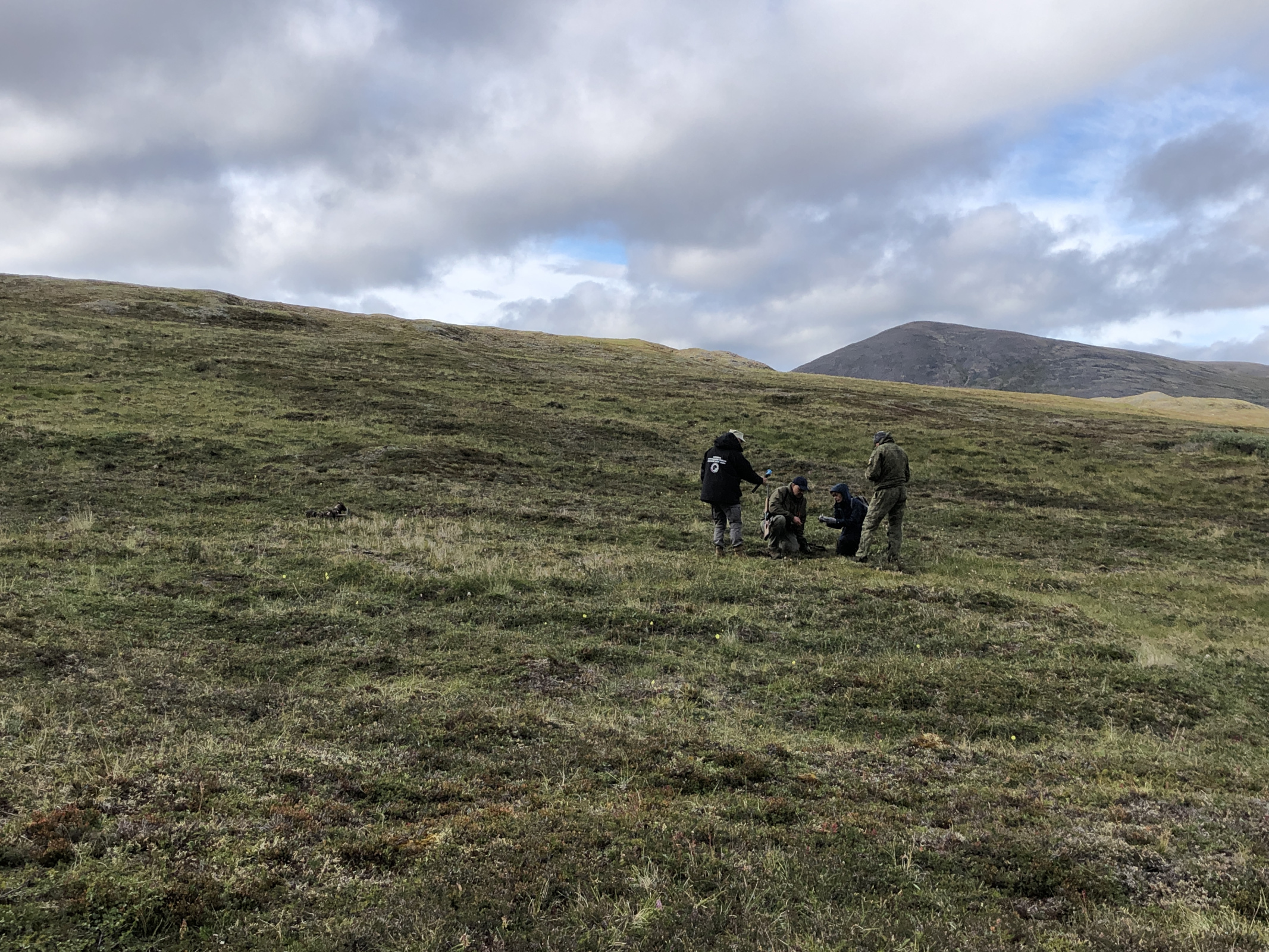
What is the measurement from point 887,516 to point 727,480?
4.32 m

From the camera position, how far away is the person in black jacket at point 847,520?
1923 cm

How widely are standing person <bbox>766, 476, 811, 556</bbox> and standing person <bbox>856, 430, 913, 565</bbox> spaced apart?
1.54 m

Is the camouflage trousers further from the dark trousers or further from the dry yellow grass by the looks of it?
the dry yellow grass

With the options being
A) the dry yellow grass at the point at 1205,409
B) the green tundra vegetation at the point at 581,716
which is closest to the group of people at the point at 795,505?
the green tundra vegetation at the point at 581,716

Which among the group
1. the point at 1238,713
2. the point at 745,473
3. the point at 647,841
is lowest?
the point at 1238,713

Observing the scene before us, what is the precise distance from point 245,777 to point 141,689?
3.10m

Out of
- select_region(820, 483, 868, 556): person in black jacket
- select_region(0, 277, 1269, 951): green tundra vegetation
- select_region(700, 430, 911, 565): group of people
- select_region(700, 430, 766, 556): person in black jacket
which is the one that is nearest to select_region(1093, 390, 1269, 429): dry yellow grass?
select_region(0, 277, 1269, 951): green tundra vegetation

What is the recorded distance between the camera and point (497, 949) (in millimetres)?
4227

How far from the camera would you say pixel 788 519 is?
1878 centimetres

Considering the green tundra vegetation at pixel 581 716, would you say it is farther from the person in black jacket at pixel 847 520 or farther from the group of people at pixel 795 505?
the group of people at pixel 795 505

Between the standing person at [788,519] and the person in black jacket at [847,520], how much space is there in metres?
0.82

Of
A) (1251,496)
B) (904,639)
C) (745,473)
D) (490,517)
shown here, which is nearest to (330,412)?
(490,517)

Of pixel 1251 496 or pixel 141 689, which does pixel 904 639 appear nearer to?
pixel 141 689

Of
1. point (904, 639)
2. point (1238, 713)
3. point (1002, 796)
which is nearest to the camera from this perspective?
point (1002, 796)
